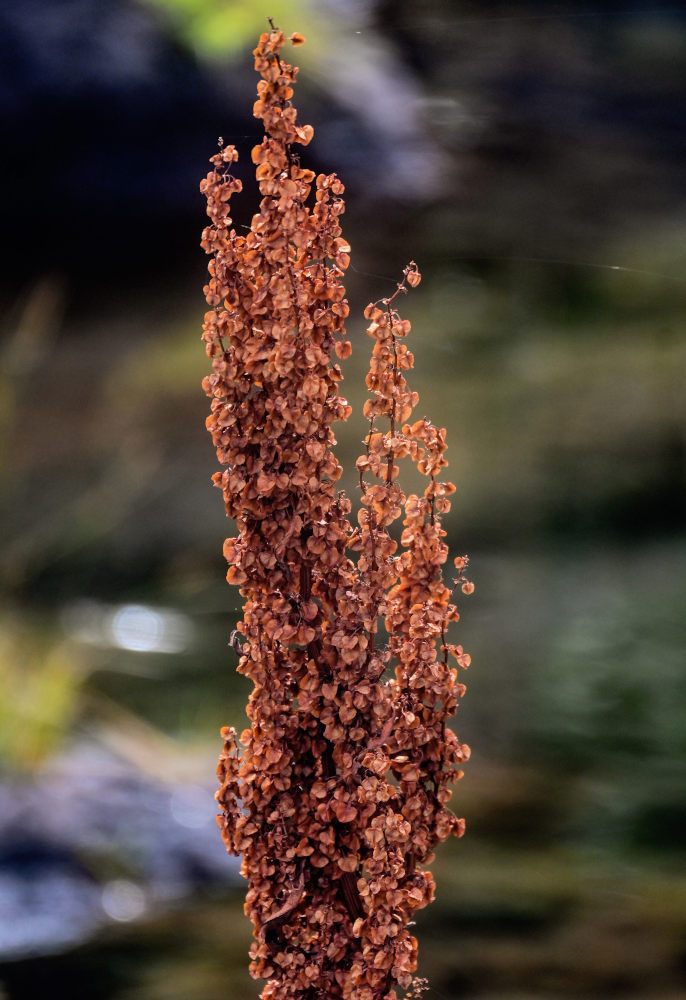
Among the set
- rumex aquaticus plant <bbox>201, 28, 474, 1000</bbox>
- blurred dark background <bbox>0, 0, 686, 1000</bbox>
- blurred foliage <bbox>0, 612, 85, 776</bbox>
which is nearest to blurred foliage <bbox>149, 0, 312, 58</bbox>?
blurred dark background <bbox>0, 0, 686, 1000</bbox>

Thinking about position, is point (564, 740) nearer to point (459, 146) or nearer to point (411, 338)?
point (411, 338)

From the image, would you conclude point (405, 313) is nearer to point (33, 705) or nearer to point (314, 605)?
point (33, 705)

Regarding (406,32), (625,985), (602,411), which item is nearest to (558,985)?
(625,985)

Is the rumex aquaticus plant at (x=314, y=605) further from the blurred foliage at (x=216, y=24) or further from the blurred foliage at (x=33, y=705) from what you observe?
the blurred foliage at (x=216, y=24)

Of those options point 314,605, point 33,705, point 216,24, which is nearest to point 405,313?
point 216,24

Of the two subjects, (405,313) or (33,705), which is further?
(405,313)

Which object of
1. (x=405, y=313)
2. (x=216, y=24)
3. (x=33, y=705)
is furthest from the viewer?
(x=405, y=313)
